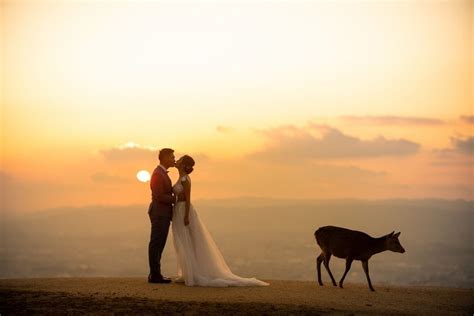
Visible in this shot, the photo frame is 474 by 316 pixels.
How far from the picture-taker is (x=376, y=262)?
176 metres

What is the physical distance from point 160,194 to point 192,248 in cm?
183

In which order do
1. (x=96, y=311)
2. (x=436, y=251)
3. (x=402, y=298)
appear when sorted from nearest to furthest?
(x=96, y=311) < (x=402, y=298) < (x=436, y=251)

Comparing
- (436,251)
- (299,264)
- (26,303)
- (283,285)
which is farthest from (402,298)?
(436,251)

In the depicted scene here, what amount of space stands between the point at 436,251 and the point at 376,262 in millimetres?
14196

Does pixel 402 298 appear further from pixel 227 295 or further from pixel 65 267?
pixel 65 267

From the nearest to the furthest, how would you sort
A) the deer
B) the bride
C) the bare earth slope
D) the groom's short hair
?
1. the bare earth slope
2. the bride
3. the groom's short hair
4. the deer

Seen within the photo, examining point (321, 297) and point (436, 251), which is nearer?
point (321, 297)

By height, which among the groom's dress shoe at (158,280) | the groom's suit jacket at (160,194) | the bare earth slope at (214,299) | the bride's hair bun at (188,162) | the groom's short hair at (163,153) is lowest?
the bare earth slope at (214,299)

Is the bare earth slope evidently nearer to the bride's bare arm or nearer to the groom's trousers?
the groom's trousers

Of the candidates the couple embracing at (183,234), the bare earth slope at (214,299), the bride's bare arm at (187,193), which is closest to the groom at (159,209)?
the couple embracing at (183,234)

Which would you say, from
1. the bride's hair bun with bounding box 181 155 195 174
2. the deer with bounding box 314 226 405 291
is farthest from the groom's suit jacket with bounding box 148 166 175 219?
the deer with bounding box 314 226 405 291

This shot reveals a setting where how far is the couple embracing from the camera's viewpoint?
20969 mm

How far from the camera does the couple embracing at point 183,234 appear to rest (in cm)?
2097

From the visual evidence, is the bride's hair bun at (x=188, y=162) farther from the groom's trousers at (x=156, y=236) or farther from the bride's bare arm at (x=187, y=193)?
the groom's trousers at (x=156, y=236)
